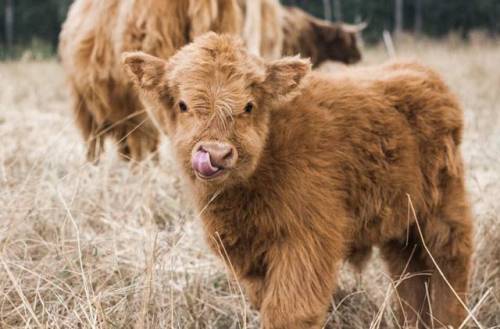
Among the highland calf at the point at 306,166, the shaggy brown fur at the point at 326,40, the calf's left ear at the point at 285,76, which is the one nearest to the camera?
the highland calf at the point at 306,166

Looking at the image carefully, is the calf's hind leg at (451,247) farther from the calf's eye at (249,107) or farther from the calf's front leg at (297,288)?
the calf's eye at (249,107)

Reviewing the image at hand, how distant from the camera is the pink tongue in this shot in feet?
7.39

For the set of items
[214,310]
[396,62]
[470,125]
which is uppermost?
[396,62]

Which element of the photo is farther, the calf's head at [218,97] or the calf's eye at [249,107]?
the calf's eye at [249,107]

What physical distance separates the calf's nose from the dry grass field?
0.41m

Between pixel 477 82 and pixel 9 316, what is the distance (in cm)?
914

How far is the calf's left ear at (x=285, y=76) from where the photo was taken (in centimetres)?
257

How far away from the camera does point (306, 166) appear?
2.57 meters

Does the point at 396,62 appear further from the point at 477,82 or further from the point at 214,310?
the point at 477,82

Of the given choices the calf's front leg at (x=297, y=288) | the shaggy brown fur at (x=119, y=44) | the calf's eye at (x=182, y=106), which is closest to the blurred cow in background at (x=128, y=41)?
the shaggy brown fur at (x=119, y=44)

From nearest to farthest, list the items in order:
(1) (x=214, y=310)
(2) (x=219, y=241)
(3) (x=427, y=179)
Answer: (2) (x=219, y=241) → (3) (x=427, y=179) → (1) (x=214, y=310)

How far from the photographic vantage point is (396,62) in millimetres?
3258

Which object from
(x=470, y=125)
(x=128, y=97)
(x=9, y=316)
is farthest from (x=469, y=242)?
(x=470, y=125)

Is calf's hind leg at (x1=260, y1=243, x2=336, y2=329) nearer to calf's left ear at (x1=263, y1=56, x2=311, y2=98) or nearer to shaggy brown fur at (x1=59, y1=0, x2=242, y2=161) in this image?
calf's left ear at (x1=263, y1=56, x2=311, y2=98)
